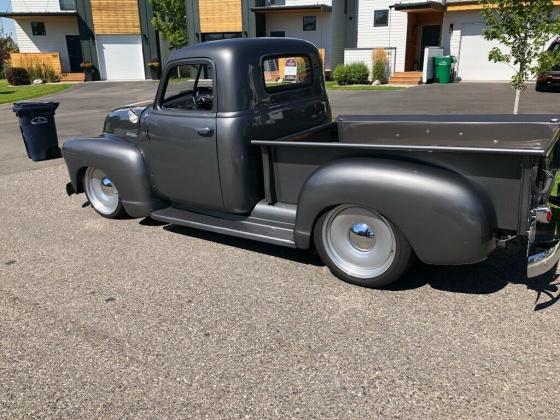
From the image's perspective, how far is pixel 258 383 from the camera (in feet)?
9.38

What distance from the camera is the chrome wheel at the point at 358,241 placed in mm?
3773

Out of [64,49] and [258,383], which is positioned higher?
[64,49]

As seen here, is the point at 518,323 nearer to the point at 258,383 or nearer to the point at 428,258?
the point at 428,258

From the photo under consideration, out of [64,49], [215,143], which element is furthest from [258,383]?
[64,49]

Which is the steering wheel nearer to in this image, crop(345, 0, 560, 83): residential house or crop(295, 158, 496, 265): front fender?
crop(295, 158, 496, 265): front fender

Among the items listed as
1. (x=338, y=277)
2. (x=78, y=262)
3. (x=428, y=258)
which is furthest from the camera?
(x=78, y=262)

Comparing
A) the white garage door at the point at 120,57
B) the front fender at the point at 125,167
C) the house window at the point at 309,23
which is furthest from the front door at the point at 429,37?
the front fender at the point at 125,167

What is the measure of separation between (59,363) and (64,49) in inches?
1421

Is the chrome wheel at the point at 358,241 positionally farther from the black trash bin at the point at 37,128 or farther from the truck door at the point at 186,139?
the black trash bin at the point at 37,128

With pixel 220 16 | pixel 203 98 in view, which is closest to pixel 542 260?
pixel 203 98

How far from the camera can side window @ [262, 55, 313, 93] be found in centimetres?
473

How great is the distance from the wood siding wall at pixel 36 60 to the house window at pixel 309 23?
53.4ft

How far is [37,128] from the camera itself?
9.30 metres

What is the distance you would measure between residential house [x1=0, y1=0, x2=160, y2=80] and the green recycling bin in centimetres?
1872
